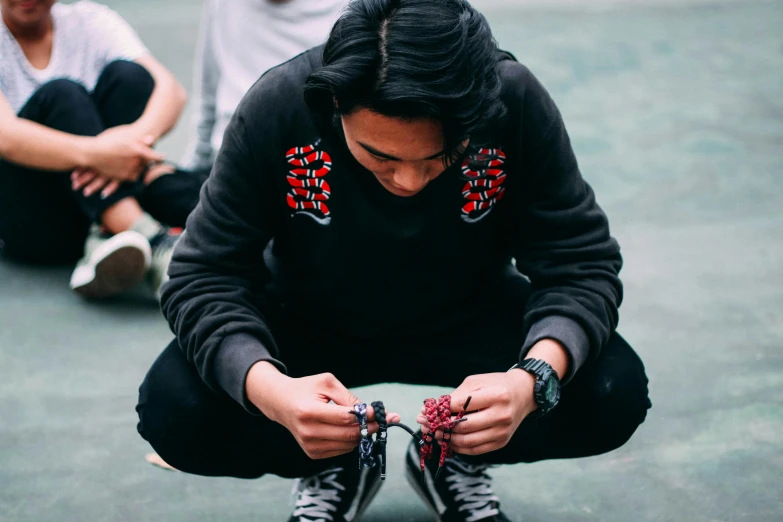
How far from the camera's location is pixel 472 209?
1504 millimetres

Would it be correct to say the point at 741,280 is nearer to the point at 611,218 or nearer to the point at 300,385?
the point at 611,218

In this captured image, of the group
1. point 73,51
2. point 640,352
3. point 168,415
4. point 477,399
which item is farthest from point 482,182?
point 73,51

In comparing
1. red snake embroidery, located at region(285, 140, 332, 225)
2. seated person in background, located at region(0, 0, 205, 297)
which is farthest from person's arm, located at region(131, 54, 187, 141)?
red snake embroidery, located at region(285, 140, 332, 225)

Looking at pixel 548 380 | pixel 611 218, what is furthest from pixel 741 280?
pixel 548 380

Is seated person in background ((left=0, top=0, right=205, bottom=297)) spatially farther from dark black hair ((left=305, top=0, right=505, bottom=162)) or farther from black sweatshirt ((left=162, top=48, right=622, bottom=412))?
dark black hair ((left=305, top=0, right=505, bottom=162))

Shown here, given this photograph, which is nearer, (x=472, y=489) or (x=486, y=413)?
(x=486, y=413)

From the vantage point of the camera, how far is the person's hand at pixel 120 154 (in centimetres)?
243

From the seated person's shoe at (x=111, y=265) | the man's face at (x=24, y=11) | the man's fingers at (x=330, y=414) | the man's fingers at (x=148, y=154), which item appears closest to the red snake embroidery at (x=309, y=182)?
the man's fingers at (x=330, y=414)

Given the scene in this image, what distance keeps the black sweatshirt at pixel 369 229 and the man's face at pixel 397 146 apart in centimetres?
11

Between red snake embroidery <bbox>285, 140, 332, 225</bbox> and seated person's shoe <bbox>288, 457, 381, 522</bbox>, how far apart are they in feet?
1.40

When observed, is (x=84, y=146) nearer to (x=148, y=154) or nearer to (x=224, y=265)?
(x=148, y=154)

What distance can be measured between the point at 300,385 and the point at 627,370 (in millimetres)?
512

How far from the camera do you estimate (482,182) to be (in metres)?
1.49

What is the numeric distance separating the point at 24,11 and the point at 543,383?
1.79 meters
